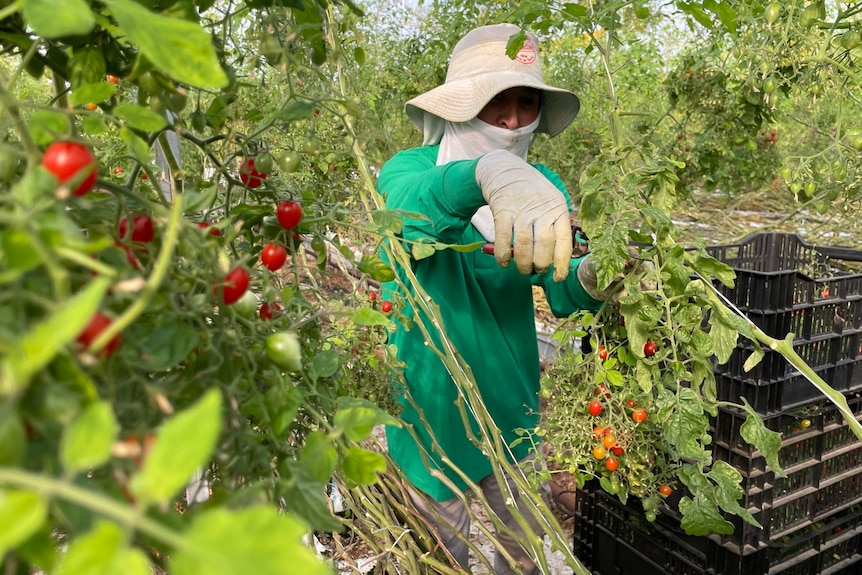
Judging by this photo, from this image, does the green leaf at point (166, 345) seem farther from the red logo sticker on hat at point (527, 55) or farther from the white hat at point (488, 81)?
the red logo sticker on hat at point (527, 55)

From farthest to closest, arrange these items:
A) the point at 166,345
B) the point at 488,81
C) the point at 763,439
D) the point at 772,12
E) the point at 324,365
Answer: the point at 488,81 → the point at 772,12 → the point at 763,439 → the point at 324,365 → the point at 166,345

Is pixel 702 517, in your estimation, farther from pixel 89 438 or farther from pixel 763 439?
pixel 89 438

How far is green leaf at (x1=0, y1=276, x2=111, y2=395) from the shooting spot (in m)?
0.16

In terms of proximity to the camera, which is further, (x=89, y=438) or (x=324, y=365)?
(x=324, y=365)

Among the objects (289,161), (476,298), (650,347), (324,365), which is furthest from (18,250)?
(476,298)

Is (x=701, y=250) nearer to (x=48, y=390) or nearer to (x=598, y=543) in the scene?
(x=48, y=390)

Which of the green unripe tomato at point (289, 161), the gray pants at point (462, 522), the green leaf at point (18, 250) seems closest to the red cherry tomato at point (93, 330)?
the green leaf at point (18, 250)

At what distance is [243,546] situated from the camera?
0.15 metres

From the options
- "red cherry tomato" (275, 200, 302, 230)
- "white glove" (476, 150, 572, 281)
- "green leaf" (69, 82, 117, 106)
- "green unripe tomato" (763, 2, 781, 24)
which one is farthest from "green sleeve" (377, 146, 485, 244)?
"green leaf" (69, 82, 117, 106)

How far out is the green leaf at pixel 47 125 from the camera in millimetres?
304

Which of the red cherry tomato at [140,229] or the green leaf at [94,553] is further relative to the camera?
the red cherry tomato at [140,229]

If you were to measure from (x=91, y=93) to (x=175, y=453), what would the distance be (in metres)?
0.24

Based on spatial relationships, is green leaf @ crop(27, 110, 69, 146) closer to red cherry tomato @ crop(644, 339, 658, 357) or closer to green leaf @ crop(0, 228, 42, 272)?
green leaf @ crop(0, 228, 42, 272)

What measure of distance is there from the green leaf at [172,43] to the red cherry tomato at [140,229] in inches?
4.3
